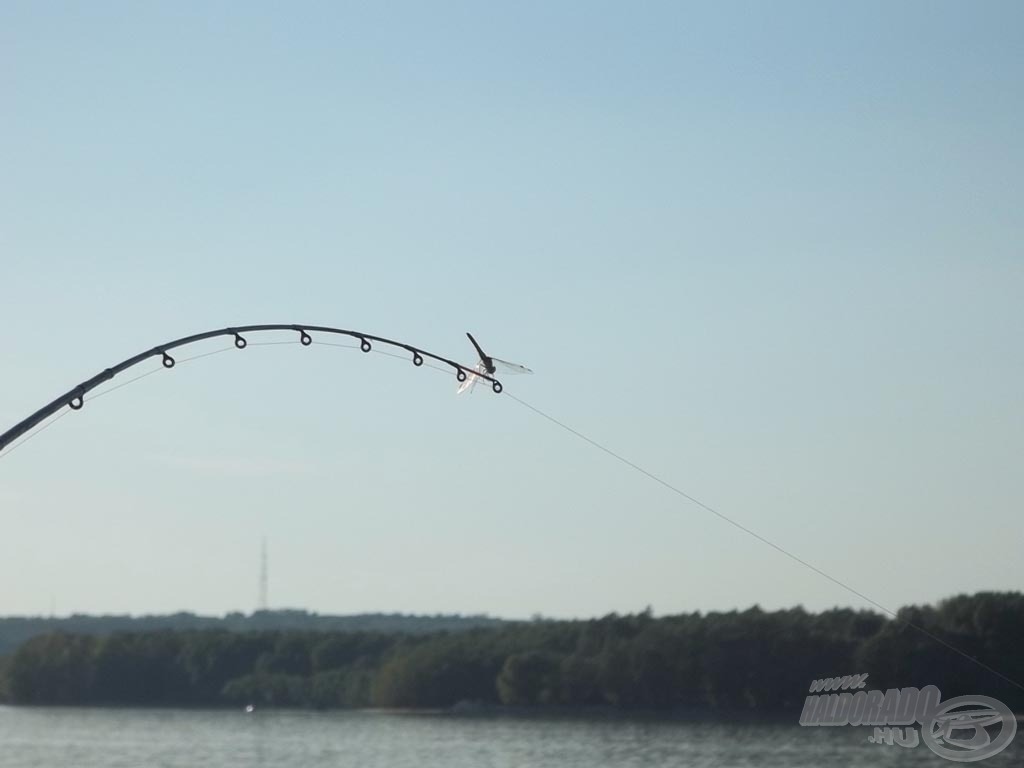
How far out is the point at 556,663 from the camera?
84.2 metres

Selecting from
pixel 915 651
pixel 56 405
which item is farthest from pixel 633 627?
pixel 56 405

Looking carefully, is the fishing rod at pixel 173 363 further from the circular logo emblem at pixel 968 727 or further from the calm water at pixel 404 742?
the calm water at pixel 404 742

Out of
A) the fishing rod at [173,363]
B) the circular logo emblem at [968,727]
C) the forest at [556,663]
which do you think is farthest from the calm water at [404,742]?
the fishing rod at [173,363]

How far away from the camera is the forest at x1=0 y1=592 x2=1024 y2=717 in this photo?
206 feet

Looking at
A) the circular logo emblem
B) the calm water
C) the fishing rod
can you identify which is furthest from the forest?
the fishing rod

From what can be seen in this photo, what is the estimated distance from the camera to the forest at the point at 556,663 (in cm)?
6294

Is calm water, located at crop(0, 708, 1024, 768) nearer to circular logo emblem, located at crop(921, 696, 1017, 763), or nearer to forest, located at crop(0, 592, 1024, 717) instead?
forest, located at crop(0, 592, 1024, 717)

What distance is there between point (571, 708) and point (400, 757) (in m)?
14.8

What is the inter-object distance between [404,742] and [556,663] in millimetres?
9690

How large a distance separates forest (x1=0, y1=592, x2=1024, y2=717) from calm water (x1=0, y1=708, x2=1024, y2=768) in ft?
4.89

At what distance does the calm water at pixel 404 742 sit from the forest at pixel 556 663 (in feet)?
4.89

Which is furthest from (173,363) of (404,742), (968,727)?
(404,742)

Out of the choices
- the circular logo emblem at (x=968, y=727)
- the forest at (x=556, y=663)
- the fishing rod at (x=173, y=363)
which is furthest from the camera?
the forest at (x=556, y=663)

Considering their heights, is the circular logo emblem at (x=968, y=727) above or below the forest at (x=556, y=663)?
below
